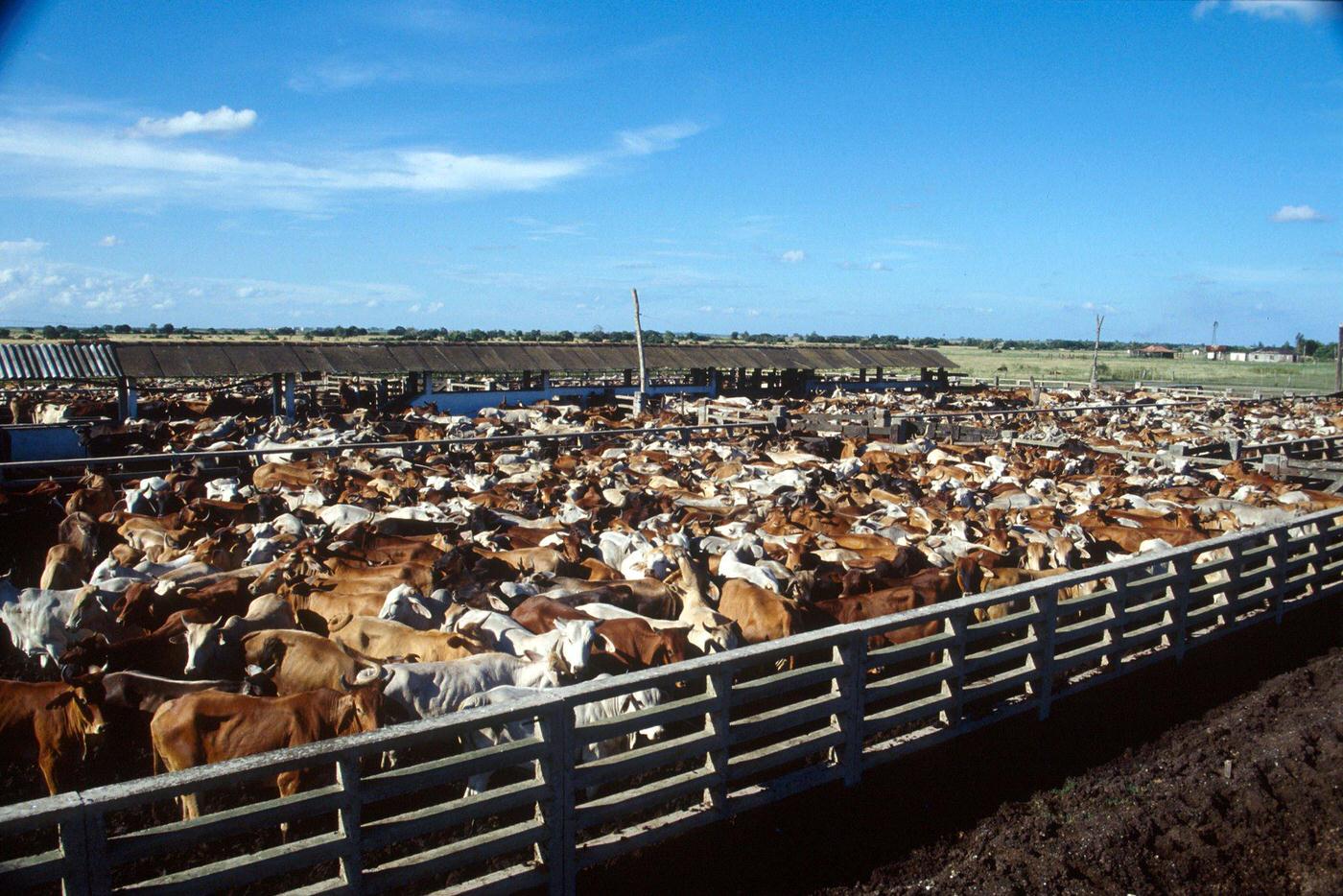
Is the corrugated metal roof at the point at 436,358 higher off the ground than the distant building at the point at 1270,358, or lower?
higher

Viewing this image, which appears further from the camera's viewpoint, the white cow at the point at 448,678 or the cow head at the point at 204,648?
the cow head at the point at 204,648

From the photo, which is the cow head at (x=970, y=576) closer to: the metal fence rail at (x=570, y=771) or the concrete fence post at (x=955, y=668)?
the metal fence rail at (x=570, y=771)

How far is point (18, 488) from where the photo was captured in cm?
1828

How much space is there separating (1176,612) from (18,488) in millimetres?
20028

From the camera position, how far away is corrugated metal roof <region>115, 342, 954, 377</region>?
33719 millimetres

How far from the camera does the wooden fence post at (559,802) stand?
15.8 ft

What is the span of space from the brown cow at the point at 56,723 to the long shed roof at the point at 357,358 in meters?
26.7

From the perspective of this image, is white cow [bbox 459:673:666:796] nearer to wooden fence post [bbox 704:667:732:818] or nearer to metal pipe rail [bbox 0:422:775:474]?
wooden fence post [bbox 704:667:732:818]

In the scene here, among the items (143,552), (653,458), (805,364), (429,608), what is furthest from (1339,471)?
(805,364)

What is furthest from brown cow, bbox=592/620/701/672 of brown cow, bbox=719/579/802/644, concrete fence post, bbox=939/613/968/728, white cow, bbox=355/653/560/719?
concrete fence post, bbox=939/613/968/728

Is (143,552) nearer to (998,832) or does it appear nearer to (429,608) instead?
(429,608)

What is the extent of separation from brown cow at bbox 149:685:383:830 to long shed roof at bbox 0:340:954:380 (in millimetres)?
27885

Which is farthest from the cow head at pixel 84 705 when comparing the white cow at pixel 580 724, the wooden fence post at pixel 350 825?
the wooden fence post at pixel 350 825

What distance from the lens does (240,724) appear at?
243 inches
